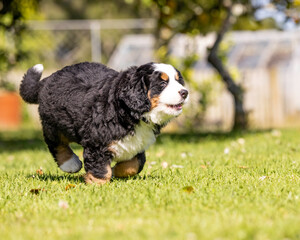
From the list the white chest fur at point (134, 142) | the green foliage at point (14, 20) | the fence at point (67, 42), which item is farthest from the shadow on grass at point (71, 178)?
the fence at point (67, 42)

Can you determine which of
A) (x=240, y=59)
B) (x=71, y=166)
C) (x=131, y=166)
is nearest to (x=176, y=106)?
(x=131, y=166)

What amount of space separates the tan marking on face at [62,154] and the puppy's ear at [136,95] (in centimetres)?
109

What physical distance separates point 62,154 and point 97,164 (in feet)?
2.70

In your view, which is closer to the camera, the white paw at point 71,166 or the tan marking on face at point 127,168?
the tan marking on face at point 127,168

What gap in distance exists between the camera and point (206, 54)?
12281mm

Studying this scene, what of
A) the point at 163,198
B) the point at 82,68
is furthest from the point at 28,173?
the point at 163,198

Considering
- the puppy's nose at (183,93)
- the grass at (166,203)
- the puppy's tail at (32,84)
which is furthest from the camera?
the puppy's tail at (32,84)

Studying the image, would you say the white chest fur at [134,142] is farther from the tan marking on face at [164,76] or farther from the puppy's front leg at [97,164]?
the tan marking on face at [164,76]

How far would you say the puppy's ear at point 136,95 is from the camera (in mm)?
4367

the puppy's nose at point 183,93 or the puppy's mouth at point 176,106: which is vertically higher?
the puppy's nose at point 183,93

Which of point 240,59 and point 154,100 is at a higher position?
point 154,100

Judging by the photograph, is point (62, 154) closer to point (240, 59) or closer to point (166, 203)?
point (166, 203)

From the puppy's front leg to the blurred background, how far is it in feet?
5.72

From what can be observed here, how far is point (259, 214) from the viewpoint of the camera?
3.33m
